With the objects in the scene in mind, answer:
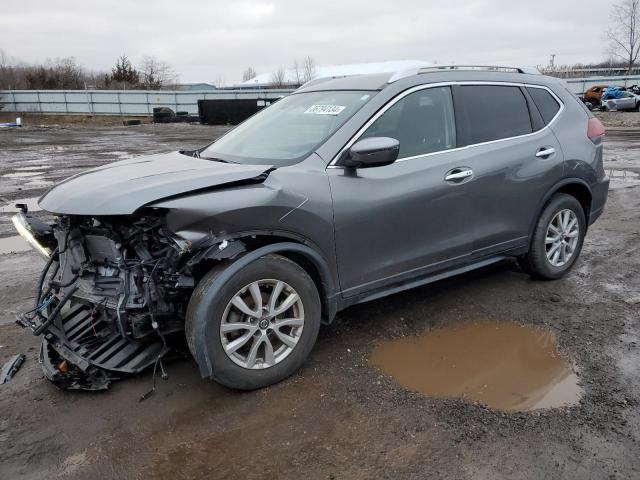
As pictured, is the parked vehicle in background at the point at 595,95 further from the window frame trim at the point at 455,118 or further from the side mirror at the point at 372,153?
the side mirror at the point at 372,153

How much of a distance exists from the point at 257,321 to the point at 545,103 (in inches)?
132

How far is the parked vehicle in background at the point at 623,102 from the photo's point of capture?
30220mm

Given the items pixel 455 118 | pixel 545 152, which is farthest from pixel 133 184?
pixel 545 152

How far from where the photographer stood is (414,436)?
2803 millimetres

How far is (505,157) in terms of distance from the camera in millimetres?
4254

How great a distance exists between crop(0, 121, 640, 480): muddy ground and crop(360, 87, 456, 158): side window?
1.35 metres

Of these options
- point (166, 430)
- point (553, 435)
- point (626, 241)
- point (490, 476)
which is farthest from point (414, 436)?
point (626, 241)

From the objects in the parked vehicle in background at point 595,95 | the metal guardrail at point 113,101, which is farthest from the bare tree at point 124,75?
the parked vehicle in background at point 595,95

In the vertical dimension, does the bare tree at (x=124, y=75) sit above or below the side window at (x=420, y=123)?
above

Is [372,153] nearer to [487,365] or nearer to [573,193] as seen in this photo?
[487,365]

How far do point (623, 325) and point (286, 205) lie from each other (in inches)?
110

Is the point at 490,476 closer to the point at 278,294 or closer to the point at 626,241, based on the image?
the point at 278,294

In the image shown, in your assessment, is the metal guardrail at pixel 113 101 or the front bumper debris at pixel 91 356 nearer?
the front bumper debris at pixel 91 356

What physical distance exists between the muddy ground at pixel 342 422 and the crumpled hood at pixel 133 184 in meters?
1.17
